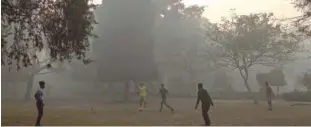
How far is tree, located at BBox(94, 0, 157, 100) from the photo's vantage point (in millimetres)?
34750

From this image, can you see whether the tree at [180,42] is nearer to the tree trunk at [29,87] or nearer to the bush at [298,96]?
the bush at [298,96]

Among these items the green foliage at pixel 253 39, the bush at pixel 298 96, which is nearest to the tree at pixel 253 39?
the green foliage at pixel 253 39

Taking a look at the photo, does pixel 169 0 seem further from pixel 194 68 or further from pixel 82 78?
pixel 82 78

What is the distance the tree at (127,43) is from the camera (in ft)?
114

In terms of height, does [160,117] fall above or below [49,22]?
below

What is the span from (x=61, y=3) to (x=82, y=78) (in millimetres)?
27961

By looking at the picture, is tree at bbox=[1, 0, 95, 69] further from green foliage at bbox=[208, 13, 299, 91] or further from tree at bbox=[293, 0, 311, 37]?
green foliage at bbox=[208, 13, 299, 91]

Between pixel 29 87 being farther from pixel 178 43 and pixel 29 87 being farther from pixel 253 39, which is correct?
pixel 253 39

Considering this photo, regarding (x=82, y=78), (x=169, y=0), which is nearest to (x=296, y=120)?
(x=82, y=78)

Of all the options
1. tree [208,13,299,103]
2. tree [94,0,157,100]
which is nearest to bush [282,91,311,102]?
tree [208,13,299,103]

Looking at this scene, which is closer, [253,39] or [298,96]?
[253,39]

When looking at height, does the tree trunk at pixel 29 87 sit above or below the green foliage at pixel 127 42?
below

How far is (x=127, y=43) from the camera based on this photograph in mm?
34688

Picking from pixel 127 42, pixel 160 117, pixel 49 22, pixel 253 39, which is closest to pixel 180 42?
pixel 127 42
